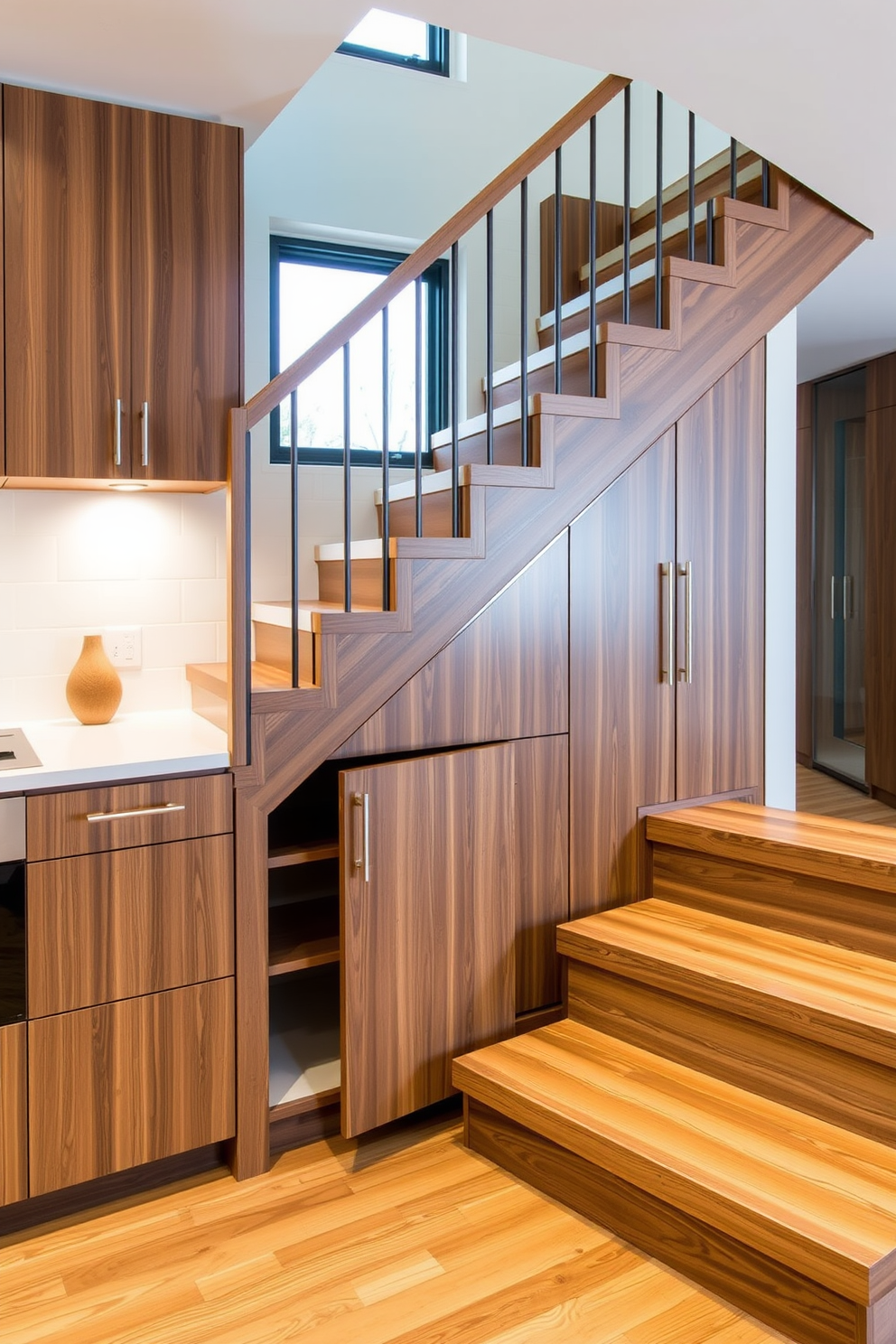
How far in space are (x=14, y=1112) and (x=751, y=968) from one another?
159 cm

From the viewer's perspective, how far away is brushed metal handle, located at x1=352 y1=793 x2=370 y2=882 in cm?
224

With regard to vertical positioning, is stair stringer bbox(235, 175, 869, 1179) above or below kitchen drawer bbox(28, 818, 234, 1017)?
above

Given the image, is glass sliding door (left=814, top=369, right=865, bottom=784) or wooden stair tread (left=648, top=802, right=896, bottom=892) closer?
wooden stair tread (left=648, top=802, right=896, bottom=892)

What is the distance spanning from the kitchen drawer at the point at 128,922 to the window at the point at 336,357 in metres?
1.54

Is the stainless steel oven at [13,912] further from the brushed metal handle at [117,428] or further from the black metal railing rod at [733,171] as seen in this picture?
the black metal railing rod at [733,171]

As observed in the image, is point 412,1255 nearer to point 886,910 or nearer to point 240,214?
point 886,910

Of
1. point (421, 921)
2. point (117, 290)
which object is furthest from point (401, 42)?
point (421, 921)

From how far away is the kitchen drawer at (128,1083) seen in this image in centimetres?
201

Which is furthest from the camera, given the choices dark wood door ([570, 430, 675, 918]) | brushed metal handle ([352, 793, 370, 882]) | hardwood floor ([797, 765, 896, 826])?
hardwood floor ([797, 765, 896, 826])

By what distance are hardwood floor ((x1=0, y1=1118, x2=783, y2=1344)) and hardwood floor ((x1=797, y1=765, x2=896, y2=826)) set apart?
3.09 metres

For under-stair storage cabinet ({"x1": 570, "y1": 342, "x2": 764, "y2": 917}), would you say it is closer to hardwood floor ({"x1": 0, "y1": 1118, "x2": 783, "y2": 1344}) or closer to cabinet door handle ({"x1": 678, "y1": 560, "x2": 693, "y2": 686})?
cabinet door handle ({"x1": 678, "y1": 560, "x2": 693, "y2": 686})

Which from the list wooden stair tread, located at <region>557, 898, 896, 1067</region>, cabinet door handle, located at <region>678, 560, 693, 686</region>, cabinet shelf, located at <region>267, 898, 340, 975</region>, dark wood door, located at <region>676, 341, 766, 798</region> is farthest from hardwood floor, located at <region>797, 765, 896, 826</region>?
cabinet shelf, located at <region>267, 898, 340, 975</region>

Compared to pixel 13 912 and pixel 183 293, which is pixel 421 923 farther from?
pixel 183 293

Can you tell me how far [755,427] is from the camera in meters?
3.04
